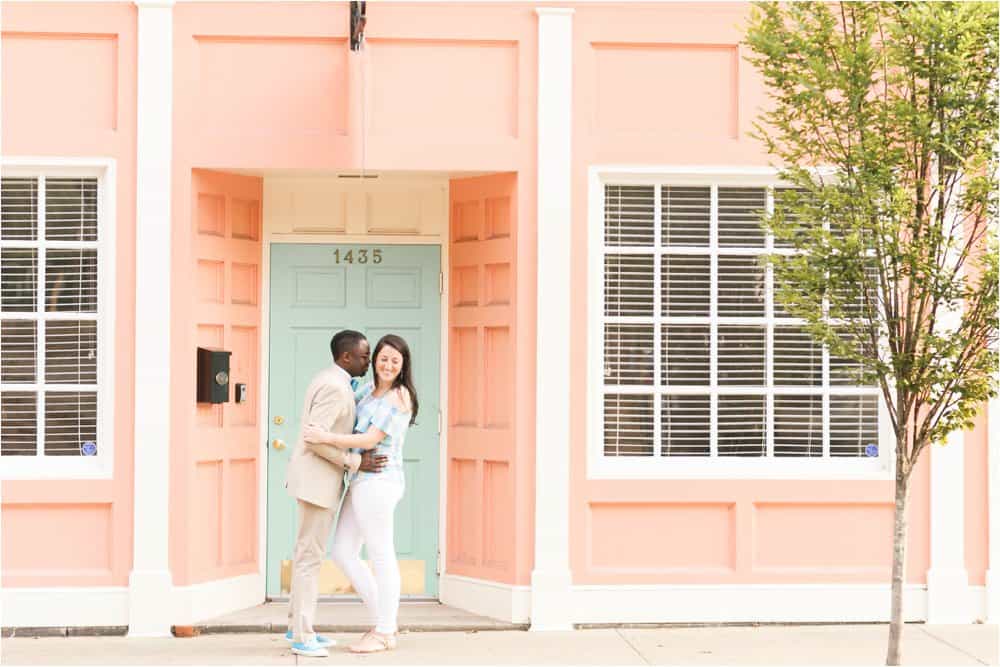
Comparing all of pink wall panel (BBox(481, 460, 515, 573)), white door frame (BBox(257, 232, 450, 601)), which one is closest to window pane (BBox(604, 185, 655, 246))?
white door frame (BBox(257, 232, 450, 601))

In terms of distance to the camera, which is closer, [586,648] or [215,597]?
[586,648]

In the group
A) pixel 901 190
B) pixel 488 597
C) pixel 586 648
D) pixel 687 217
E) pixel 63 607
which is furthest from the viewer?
pixel 687 217

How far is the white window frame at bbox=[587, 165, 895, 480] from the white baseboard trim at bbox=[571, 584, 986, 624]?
0.69 meters

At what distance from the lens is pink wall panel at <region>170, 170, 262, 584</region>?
886cm

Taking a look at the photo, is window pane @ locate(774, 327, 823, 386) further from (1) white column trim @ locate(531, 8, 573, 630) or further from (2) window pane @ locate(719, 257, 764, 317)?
(1) white column trim @ locate(531, 8, 573, 630)

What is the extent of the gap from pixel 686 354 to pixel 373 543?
8.06 feet

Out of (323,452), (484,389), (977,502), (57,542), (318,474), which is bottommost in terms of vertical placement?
(57,542)

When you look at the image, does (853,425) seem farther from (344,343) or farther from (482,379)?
(344,343)

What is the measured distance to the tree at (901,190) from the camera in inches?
265

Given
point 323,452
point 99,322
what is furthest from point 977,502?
point 99,322

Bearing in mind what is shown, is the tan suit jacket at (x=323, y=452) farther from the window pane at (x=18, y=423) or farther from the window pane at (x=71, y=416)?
the window pane at (x=18, y=423)

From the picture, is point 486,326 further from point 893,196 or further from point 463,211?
point 893,196

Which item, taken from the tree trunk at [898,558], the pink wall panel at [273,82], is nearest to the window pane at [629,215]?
the pink wall panel at [273,82]

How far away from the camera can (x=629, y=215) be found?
9195 mm
